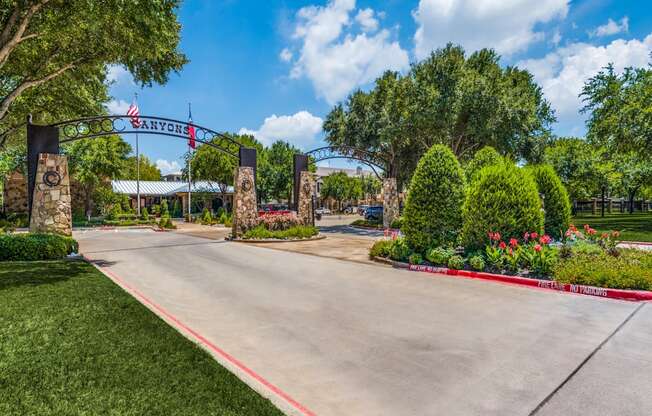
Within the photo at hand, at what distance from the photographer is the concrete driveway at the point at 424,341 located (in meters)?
3.82

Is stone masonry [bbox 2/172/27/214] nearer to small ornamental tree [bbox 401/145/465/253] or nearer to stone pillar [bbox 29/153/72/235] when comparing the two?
stone pillar [bbox 29/153/72/235]

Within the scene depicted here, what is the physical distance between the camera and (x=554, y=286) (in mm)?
8594

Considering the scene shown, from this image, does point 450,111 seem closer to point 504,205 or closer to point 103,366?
point 504,205

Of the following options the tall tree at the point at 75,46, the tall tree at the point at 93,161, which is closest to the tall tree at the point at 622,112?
the tall tree at the point at 75,46

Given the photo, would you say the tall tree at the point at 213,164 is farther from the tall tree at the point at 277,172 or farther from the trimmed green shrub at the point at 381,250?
the trimmed green shrub at the point at 381,250

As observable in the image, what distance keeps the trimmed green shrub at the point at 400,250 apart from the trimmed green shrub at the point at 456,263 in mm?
1575

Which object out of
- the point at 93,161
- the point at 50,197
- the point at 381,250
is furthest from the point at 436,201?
the point at 93,161

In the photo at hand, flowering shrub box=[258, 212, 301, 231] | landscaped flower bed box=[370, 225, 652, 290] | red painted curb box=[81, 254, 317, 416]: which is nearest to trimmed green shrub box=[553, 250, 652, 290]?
landscaped flower bed box=[370, 225, 652, 290]

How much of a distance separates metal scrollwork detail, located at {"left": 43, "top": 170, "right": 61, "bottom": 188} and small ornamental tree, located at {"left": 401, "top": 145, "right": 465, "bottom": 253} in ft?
42.2

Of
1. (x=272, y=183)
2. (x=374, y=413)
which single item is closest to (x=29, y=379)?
(x=374, y=413)

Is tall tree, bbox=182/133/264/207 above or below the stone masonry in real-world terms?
above

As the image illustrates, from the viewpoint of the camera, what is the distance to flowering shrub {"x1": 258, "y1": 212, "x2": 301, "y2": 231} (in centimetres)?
2150

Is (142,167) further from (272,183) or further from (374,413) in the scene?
(374,413)

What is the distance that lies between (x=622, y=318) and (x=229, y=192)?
4571cm
